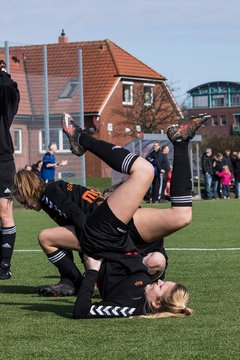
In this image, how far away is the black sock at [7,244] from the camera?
1026 cm

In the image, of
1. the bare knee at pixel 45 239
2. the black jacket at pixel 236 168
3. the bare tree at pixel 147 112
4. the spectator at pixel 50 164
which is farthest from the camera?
the bare tree at pixel 147 112

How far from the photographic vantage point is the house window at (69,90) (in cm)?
2883

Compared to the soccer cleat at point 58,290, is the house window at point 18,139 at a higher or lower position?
higher

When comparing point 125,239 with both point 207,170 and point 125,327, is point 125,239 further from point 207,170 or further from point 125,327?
point 207,170

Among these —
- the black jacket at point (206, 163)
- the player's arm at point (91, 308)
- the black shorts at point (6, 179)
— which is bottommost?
the black jacket at point (206, 163)

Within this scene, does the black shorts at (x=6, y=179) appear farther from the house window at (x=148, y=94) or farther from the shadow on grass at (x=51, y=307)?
the house window at (x=148, y=94)

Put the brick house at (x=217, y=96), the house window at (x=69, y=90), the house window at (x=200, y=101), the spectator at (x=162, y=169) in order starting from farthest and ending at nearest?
the house window at (x=200, y=101) < the brick house at (x=217, y=96) < the spectator at (x=162, y=169) < the house window at (x=69, y=90)

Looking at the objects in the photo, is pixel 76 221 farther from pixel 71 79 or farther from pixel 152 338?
pixel 71 79

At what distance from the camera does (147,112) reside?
60.7m

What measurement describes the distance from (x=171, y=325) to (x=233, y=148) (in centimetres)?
6318

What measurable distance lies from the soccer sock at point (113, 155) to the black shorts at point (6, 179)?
2.86 meters

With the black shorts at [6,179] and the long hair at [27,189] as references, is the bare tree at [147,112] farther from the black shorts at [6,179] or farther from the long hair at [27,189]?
the long hair at [27,189]

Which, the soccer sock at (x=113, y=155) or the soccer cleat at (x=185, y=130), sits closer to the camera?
the soccer sock at (x=113, y=155)

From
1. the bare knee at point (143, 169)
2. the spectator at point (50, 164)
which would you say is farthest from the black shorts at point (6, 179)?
the spectator at point (50, 164)
